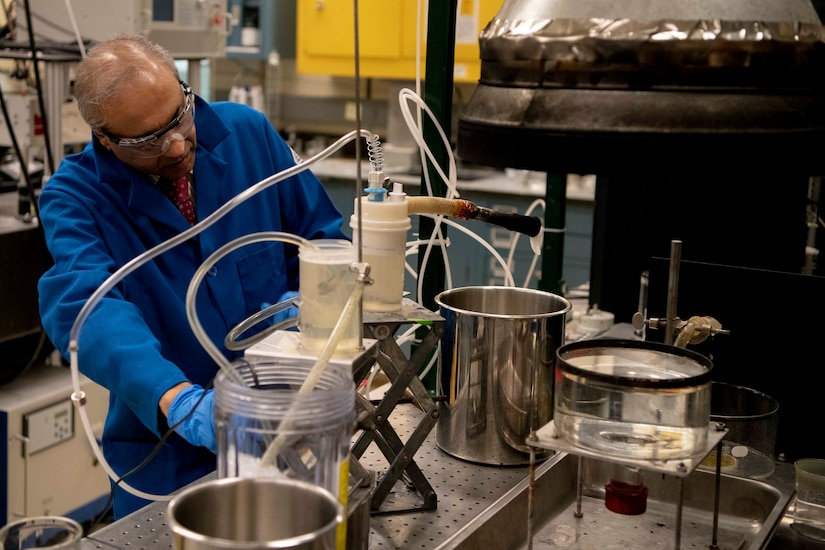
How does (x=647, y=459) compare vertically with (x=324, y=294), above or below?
below

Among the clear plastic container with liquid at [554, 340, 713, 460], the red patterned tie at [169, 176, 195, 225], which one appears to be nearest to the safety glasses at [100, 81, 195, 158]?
the red patterned tie at [169, 176, 195, 225]

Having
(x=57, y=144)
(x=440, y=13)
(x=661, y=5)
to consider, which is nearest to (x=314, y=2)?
(x=57, y=144)

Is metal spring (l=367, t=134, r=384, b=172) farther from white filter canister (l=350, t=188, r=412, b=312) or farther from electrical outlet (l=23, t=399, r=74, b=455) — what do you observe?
electrical outlet (l=23, t=399, r=74, b=455)

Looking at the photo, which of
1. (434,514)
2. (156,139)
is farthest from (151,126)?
(434,514)

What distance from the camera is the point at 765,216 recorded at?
2.03 m

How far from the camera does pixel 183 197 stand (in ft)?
5.64

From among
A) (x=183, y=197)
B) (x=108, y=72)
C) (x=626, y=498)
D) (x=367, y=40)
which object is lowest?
(x=626, y=498)

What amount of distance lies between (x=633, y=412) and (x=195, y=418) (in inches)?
22.4

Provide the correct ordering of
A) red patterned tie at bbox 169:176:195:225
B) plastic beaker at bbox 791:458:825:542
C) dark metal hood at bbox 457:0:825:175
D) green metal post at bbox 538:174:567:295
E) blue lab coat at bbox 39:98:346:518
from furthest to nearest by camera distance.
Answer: green metal post at bbox 538:174:567:295 → red patterned tie at bbox 169:176:195:225 → blue lab coat at bbox 39:98:346:518 → plastic beaker at bbox 791:458:825:542 → dark metal hood at bbox 457:0:825:175

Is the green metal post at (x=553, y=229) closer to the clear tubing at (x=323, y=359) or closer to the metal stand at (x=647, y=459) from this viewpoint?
the metal stand at (x=647, y=459)

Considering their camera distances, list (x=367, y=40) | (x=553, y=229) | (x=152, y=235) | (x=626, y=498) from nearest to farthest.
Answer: (x=626, y=498) < (x=152, y=235) < (x=553, y=229) < (x=367, y=40)

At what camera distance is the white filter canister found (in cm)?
118

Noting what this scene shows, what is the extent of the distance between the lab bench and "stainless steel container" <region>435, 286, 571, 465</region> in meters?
0.03

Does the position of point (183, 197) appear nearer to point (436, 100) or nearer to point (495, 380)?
point (436, 100)
